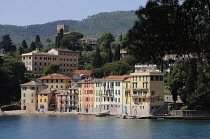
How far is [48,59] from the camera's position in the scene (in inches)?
5694

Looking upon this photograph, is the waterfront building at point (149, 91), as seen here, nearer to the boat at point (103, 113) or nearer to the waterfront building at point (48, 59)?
the boat at point (103, 113)

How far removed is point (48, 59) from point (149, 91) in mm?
63173

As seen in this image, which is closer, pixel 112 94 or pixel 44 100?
pixel 112 94

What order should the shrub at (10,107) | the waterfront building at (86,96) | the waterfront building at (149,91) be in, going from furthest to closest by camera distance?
the shrub at (10,107) < the waterfront building at (86,96) < the waterfront building at (149,91)

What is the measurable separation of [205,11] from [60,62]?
124 m

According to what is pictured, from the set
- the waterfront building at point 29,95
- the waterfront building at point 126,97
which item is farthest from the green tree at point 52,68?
the waterfront building at point 126,97

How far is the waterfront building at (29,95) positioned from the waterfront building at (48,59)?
114 ft

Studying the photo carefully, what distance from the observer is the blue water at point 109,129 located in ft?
192

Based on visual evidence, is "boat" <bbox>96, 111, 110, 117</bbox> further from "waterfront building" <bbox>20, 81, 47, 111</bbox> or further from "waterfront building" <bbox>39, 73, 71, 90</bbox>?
"waterfront building" <bbox>39, 73, 71, 90</bbox>

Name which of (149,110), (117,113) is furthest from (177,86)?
(117,113)

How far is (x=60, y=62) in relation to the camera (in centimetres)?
14775

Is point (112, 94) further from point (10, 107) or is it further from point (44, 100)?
point (10, 107)

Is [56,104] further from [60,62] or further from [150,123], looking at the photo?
[60,62]

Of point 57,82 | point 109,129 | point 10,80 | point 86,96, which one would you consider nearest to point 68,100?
point 86,96
